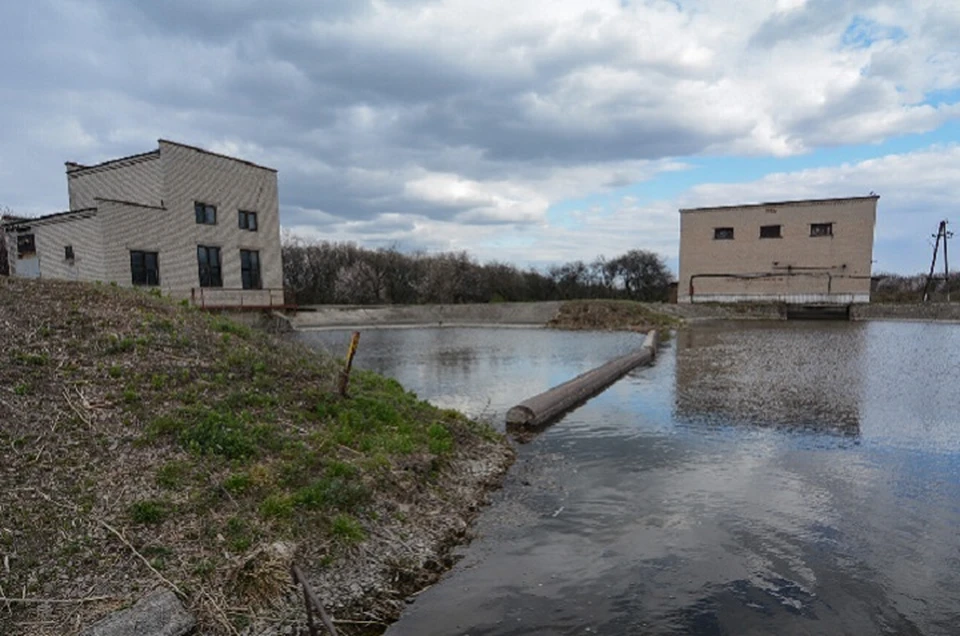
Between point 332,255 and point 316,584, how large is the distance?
5052 centimetres

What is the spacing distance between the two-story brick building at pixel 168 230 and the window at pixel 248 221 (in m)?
0.06

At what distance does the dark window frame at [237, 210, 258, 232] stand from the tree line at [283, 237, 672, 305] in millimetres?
17890

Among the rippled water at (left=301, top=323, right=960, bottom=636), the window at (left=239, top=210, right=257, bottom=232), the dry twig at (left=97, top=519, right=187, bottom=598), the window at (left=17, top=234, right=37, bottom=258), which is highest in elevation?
the window at (left=239, top=210, right=257, bottom=232)

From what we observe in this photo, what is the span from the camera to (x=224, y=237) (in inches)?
1153

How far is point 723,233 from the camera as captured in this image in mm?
42281

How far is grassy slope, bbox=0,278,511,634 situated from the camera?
12.7 ft

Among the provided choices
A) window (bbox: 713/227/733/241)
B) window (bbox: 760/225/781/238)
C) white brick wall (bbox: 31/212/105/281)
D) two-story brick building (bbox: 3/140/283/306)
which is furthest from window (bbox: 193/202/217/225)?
window (bbox: 760/225/781/238)

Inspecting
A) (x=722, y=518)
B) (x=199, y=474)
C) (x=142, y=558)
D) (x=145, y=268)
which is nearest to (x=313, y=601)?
(x=142, y=558)

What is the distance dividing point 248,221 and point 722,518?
3089cm

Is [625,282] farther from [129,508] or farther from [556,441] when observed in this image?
[129,508]

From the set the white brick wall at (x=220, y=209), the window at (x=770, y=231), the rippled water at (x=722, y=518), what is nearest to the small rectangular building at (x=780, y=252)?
the window at (x=770, y=231)

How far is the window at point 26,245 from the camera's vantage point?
24953 millimetres

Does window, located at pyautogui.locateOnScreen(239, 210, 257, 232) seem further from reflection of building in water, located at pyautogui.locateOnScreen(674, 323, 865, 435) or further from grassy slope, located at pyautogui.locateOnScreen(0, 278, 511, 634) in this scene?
reflection of building in water, located at pyautogui.locateOnScreen(674, 323, 865, 435)

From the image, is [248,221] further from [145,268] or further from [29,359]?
[29,359]
